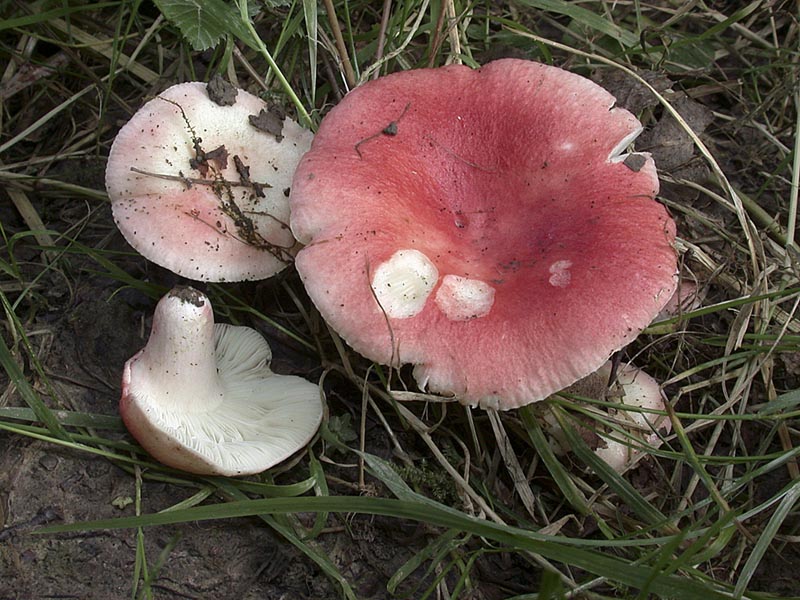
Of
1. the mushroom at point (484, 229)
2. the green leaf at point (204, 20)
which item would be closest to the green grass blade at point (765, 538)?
the mushroom at point (484, 229)

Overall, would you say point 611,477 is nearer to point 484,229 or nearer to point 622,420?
point 622,420

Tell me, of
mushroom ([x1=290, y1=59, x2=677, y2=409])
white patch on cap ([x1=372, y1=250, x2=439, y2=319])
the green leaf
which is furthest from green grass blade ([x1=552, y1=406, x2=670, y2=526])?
the green leaf

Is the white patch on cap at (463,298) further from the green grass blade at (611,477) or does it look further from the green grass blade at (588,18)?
the green grass blade at (588,18)

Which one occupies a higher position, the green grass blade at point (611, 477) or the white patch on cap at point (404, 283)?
the white patch on cap at point (404, 283)

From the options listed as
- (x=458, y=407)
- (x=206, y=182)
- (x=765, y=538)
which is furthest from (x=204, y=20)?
(x=765, y=538)

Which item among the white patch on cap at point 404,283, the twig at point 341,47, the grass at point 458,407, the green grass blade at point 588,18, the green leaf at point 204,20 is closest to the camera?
the white patch on cap at point 404,283

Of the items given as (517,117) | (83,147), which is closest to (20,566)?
(83,147)

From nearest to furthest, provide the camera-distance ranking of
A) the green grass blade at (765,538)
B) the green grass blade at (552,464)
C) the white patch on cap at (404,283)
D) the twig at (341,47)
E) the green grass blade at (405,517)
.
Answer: the green grass blade at (405,517) < the green grass blade at (765,538) < the white patch on cap at (404,283) < the green grass blade at (552,464) < the twig at (341,47)

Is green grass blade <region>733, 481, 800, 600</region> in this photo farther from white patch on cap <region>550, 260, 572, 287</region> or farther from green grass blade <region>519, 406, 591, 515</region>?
white patch on cap <region>550, 260, 572, 287</region>
